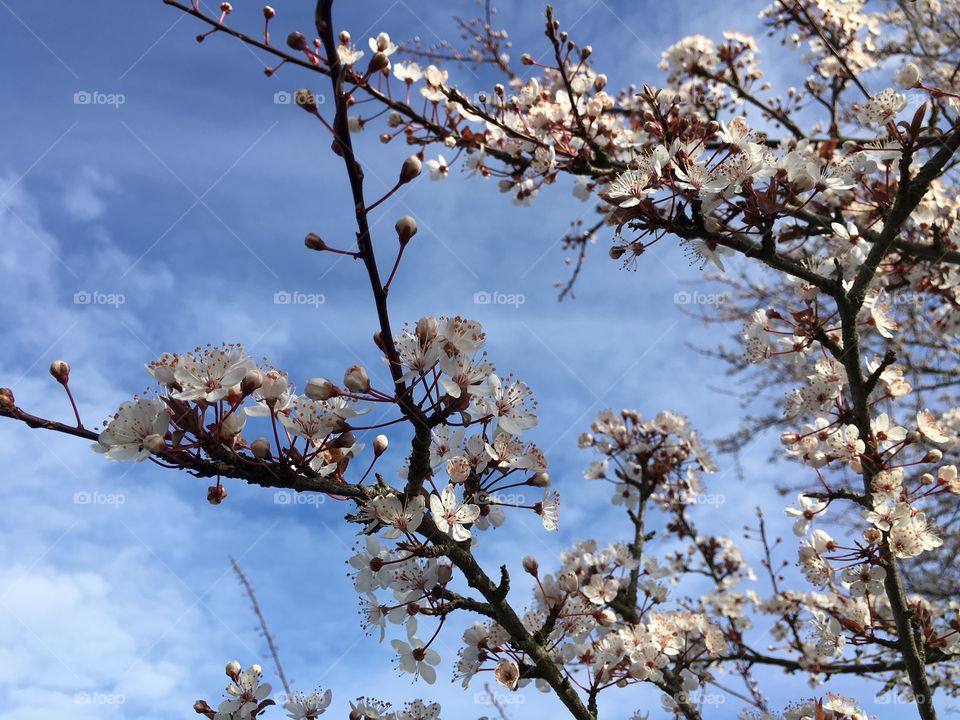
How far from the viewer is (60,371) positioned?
1.66 meters

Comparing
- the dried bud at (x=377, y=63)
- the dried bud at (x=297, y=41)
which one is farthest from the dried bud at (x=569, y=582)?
the dried bud at (x=297, y=41)

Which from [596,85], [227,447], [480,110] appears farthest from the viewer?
[596,85]

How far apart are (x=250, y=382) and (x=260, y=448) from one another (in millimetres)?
154

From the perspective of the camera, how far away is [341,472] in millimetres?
1768

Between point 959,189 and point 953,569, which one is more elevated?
point 959,189

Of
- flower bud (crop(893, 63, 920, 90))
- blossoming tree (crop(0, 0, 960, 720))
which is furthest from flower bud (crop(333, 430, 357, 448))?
flower bud (crop(893, 63, 920, 90))

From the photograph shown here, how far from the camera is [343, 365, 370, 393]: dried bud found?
1558 mm

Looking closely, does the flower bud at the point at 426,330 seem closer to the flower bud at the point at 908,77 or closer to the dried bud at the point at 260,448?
the dried bud at the point at 260,448

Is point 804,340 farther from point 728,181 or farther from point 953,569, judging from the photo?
point 953,569

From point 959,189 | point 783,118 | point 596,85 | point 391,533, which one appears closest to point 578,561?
point 391,533

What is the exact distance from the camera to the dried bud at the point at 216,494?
1.70 meters

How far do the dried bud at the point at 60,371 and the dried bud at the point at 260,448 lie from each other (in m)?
0.50

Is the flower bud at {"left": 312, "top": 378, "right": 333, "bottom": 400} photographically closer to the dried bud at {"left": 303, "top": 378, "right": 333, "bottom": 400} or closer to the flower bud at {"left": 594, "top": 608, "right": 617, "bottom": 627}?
A: the dried bud at {"left": 303, "top": 378, "right": 333, "bottom": 400}

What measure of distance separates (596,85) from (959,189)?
345cm
